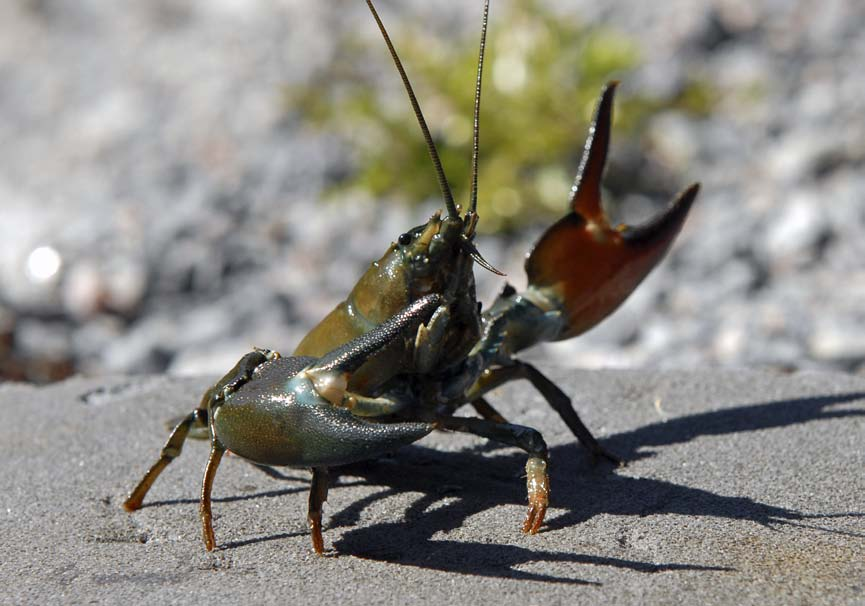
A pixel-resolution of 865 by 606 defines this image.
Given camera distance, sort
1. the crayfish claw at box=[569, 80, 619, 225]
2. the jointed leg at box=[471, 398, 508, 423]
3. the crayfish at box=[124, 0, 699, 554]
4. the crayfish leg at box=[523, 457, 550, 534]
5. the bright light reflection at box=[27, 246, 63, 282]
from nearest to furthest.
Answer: the crayfish at box=[124, 0, 699, 554] < the crayfish leg at box=[523, 457, 550, 534] < the jointed leg at box=[471, 398, 508, 423] < the crayfish claw at box=[569, 80, 619, 225] < the bright light reflection at box=[27, 246, 63, 282]

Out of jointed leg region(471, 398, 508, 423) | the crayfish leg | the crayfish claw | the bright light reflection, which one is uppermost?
the crayfish claw

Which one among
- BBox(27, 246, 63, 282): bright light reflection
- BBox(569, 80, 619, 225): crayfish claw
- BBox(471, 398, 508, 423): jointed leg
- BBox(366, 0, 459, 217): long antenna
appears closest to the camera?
BBox(366, 0, 459, 217): long antenna

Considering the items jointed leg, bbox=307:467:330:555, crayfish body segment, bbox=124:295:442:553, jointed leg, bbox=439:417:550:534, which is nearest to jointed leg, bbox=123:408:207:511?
crayfish body segment, bbox=124:295:442:553

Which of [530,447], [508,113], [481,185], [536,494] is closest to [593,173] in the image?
[530,447]

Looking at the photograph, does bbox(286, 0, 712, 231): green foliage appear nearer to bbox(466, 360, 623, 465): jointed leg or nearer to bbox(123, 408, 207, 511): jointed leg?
bbox(466, 360, 623, 465): jointed leg

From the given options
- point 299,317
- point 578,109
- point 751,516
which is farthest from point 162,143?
point 751,516

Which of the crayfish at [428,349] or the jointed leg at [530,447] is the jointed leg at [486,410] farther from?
the jointed leg at [530,447]

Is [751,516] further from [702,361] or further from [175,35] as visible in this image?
[175,35]
